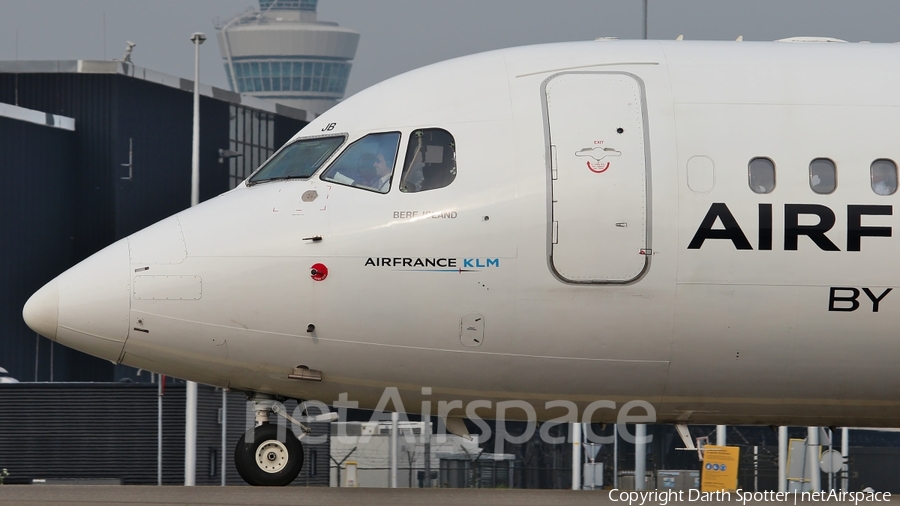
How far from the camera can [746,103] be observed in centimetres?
1242

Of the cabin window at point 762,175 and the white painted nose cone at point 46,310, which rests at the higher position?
the cabin window at point 762,175

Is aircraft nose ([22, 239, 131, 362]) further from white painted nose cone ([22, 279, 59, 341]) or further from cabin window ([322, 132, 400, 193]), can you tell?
cabin window ([322, 132, 400, 193])

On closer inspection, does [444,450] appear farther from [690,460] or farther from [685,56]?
[685,56]

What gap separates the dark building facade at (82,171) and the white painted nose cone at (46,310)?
35051 millimetres

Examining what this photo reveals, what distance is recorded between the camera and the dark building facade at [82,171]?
1809 inches

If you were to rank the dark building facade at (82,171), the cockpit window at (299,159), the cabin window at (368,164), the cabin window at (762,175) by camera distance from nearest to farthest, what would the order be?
the cabin window at (762,175), the cabin window at (368,164), the cockpit window at (299,159), the dark building facade at (82,171)

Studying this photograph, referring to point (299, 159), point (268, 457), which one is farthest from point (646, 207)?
point (268, 457)

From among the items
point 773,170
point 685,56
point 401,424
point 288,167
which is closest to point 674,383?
point 773,170

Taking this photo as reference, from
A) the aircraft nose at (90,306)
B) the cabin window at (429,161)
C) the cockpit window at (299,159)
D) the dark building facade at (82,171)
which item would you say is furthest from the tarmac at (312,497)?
the dark building facade at (82,171)

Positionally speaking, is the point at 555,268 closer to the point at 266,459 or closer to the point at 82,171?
the point at 266,459

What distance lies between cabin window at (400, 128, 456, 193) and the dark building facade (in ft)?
118

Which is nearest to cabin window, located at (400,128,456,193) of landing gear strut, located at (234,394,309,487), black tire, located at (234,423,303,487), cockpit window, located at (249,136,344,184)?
cockpit window, located at (249,136,344,184)

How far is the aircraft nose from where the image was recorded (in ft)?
38.8

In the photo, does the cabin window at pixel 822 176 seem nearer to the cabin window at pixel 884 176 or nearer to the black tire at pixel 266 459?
the cabin window at pixel 884 176
